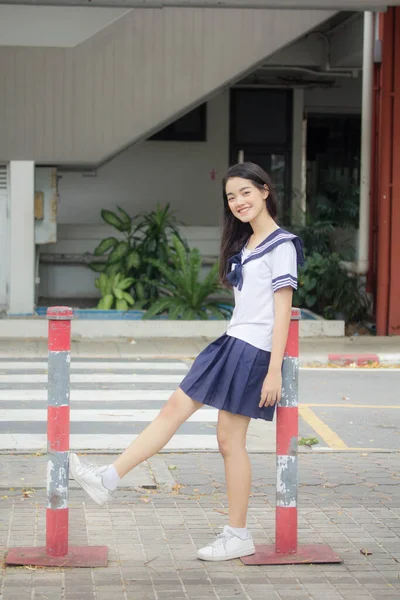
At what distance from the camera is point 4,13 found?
15.3m

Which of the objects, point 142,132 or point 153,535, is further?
point 142,132

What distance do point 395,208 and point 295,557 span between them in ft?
33.7

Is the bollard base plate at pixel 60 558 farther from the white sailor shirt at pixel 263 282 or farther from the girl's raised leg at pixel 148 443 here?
the white sailor shirt at pixel 263 282

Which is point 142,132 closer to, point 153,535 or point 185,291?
point 185,291

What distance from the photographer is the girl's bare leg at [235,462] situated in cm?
537

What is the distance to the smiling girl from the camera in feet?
17.2

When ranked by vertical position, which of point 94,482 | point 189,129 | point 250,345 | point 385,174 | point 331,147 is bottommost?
point 94,482

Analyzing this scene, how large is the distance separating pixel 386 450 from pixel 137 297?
8.92m

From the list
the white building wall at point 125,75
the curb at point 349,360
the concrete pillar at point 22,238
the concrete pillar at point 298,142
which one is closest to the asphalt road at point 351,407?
the curb at point 349,360

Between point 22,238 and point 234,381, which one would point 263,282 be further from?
point 22,238

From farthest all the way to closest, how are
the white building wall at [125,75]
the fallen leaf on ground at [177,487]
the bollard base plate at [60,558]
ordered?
1. the white building wall at [125,75]
2. the fallen leaf on ground at [177,487]
3. the bollard base plate at [60,558]

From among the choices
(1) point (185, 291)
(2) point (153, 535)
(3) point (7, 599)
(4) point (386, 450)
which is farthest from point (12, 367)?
(3) point (7, 599)

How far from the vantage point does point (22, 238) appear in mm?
15406

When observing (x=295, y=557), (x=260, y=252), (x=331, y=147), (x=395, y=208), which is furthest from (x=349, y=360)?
(x=331, y=147)
